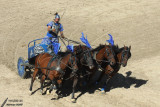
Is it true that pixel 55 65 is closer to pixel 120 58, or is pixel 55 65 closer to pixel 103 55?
pixel 103 55

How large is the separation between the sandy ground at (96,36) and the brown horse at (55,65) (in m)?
0.97

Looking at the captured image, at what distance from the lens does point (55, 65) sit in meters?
9.77

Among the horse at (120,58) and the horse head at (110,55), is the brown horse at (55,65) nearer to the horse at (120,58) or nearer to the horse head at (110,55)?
the horse head at (110,55)

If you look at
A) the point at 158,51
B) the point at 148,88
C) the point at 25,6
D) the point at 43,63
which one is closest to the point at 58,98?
the point at 43,63

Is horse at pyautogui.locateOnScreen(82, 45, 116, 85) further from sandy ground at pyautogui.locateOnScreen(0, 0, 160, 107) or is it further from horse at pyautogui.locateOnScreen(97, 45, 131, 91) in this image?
sandy ground at pyautogui.locateOnScreen(0, 0, 160, 107)

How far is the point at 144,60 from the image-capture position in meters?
13.8

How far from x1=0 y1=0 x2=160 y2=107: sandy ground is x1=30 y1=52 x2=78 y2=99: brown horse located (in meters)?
0.97

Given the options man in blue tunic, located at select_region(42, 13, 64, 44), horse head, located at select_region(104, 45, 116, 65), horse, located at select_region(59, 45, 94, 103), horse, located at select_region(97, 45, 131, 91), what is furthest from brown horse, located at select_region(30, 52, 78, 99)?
horse, located at select_region(97, 45, 131, 91)

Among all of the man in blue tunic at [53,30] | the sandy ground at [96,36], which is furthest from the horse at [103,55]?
the man in blue tunic at [53,30]

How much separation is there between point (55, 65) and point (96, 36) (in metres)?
6.80

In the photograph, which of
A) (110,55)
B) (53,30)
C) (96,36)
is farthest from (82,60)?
(96,36)

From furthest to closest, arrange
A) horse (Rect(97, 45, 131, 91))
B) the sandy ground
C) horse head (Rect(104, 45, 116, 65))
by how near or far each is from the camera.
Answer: the sandy ground → horse (Rect(97, 45, 131, 91)) → horse head (Rect(104, 45, 116, 65))

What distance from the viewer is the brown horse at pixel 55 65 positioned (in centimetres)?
947

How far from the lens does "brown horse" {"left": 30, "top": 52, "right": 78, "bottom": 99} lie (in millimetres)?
9469
